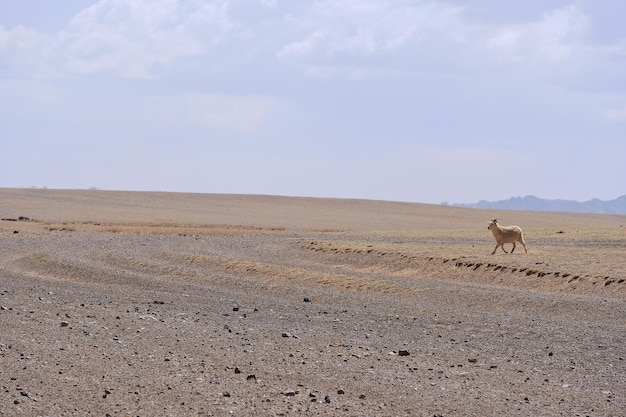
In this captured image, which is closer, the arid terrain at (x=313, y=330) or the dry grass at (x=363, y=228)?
the arid terrain at (x=313, y=330)

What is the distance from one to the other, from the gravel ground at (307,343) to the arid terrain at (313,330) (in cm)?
5

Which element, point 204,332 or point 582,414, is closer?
point 582,414

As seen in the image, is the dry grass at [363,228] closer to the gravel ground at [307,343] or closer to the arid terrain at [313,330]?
the arid terrain at [313,330]

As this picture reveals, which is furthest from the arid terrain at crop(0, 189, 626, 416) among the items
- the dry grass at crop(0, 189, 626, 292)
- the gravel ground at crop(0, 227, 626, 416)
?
the dry grass at crop(0, 189, 626, 292)

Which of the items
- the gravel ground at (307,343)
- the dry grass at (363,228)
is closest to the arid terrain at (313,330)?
the gravel ground at (307,343)

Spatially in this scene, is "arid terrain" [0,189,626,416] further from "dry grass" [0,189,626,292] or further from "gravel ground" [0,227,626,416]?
"dry grass" [0,189,626,292]

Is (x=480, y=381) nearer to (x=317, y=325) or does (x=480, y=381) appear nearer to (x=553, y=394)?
(x=553, y=394)

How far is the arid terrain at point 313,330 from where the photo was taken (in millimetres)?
10266

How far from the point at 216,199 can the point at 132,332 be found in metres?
92.4

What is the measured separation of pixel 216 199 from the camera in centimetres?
10656

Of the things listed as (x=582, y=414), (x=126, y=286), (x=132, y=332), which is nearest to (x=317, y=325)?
(x=132, y=332)

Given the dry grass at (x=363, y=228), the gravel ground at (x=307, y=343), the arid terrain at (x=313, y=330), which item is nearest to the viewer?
the gravel ground at (x=307, y=343)

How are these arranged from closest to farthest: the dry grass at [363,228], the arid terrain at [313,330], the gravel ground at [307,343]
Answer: the gravel ground at [307,343]
the arid terrain at [313,330]
the dry grass at [363,228]

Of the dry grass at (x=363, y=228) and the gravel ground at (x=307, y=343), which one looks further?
the dry grass at (x=363, y=228)
